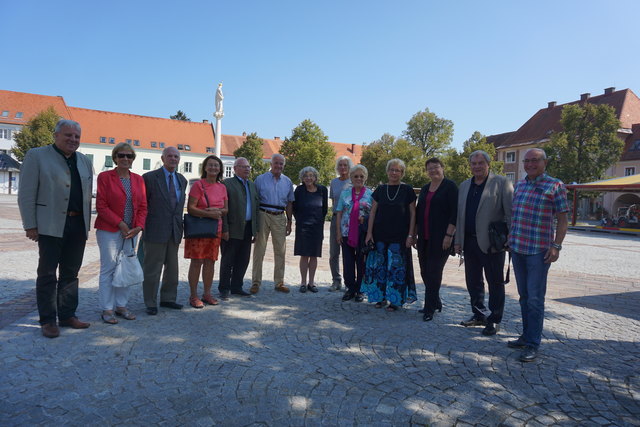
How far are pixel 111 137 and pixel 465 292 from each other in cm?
6786

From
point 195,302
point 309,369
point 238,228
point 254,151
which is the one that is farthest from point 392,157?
point 309,369

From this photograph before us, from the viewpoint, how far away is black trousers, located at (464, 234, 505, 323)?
478cm

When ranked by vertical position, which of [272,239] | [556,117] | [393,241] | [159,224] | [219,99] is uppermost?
[556,117]

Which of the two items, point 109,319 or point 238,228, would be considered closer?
point 109,319

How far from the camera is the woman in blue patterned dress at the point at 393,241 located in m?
5.47

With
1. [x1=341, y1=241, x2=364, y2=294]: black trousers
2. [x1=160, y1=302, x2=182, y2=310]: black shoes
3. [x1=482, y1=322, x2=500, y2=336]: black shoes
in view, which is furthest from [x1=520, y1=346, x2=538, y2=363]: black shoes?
[x1=160, y1=302, x2=182, y2=310]: black shoes

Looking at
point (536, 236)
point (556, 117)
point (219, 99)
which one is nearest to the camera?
point (536, 236)

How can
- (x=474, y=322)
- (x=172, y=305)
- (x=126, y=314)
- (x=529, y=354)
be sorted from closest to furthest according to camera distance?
(x=529, y=354) → (x=126, y=314) → (x=474, y=322) → (x=172, y=305)

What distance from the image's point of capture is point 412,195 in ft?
17.9

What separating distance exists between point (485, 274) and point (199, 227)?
11.5ft

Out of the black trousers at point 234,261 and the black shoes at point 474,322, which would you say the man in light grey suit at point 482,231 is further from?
the black trousers at point 234,261

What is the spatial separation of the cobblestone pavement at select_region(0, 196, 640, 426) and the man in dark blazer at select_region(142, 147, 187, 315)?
385 mm

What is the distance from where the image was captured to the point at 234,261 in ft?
20.4

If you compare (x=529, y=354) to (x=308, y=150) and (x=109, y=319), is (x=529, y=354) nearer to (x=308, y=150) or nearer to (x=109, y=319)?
(x=109, y=319)
